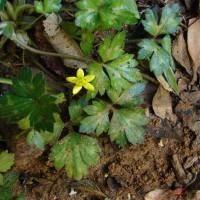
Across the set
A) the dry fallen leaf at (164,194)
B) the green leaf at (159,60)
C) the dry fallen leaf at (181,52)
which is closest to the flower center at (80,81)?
Answer: the green leaf at (159,60)

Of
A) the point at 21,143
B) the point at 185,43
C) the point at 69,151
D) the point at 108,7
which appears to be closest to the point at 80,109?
the point at 69,151

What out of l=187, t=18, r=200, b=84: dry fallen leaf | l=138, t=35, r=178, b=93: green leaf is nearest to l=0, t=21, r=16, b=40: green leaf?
l=138, t=35, r=178, b=93: green leaf

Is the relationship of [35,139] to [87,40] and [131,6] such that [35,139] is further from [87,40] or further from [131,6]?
[131,6]

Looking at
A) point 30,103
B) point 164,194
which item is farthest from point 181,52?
point 30,103

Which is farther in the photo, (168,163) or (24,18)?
(168,163)

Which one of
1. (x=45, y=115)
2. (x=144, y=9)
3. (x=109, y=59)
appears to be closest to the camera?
(x=45, y=115)

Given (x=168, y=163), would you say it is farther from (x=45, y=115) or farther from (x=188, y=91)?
(x=45, y=115)

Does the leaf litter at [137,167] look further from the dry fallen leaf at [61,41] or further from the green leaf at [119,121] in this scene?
the dry fallen leaf at [61,41]
